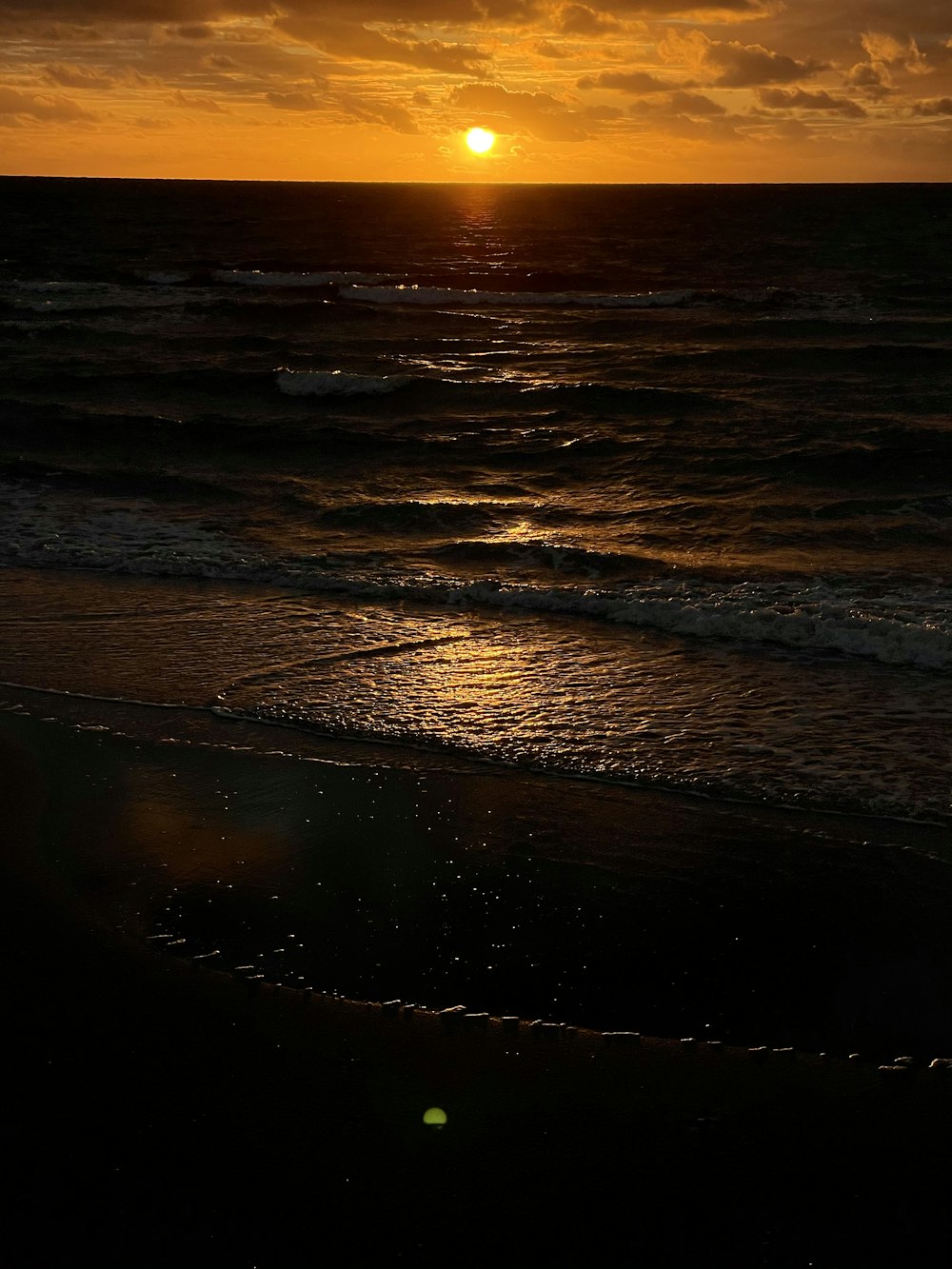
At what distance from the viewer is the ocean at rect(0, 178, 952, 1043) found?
5.73m

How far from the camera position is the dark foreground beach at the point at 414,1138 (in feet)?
10.6

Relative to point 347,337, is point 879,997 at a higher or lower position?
lower

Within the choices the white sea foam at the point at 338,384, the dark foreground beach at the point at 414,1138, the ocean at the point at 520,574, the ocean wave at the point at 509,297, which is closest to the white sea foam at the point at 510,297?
the ocean wave at the point at 509,297

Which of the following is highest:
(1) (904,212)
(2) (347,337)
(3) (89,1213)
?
(1) (904,212)

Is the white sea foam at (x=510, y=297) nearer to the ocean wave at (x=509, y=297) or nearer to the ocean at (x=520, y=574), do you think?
the ocean wave at (x=509, y=297)

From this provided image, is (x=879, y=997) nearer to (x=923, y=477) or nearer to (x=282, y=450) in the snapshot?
(x=923, y=477)

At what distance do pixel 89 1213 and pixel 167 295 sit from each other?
38.6 m

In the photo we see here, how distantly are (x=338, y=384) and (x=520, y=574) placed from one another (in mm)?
13420

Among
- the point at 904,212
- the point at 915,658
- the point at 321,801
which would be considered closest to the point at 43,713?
the point at 321,801

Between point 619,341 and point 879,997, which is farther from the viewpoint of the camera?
point 619,341

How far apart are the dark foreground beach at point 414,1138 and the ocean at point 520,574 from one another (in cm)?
30

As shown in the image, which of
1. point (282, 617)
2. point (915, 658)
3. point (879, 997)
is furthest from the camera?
point (282, 617)

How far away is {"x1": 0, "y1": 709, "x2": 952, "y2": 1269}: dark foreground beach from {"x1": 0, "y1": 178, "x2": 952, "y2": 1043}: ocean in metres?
0.30

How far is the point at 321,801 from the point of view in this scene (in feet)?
19.2
